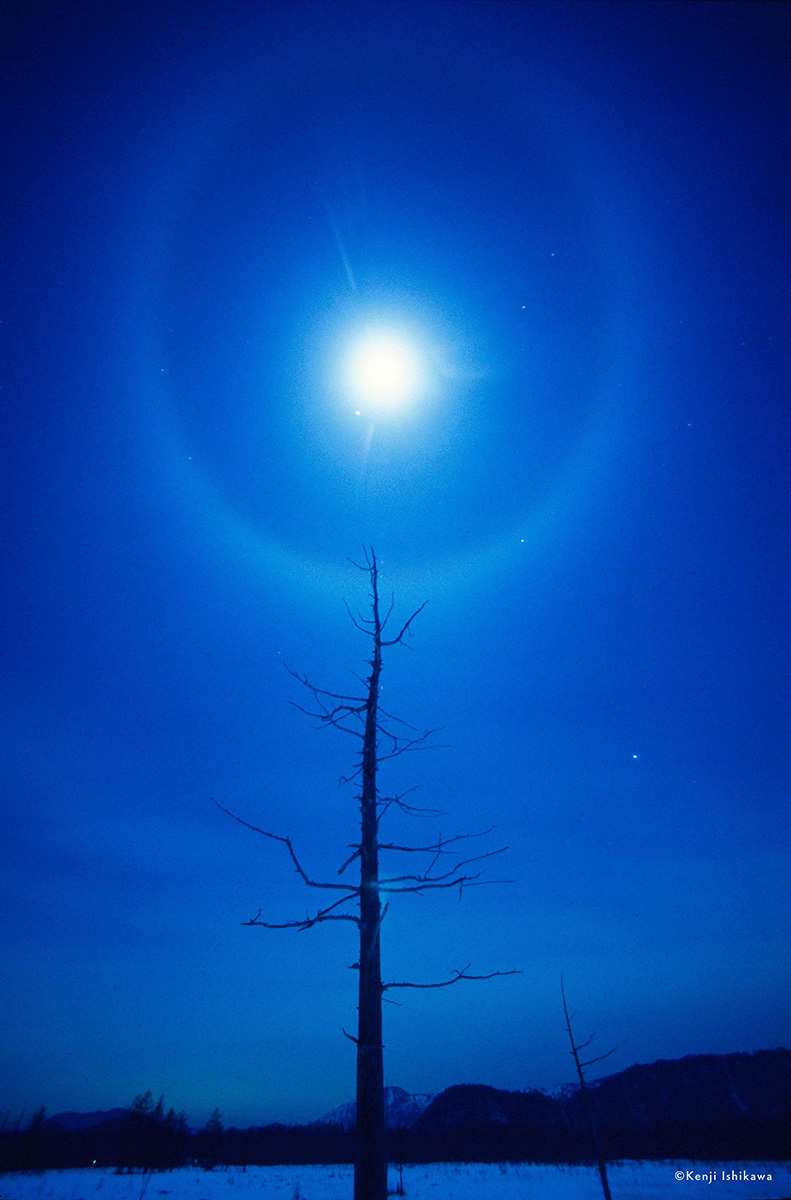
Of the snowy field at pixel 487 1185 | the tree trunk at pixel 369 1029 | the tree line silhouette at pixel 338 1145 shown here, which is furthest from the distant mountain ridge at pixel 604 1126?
the tree trunk at pixel 369 1029

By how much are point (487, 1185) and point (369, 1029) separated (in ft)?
160

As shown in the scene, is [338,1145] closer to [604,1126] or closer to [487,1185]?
[604,1126]

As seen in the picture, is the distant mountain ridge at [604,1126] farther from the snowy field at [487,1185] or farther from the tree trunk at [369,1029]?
the tree trunk at [369,1029]

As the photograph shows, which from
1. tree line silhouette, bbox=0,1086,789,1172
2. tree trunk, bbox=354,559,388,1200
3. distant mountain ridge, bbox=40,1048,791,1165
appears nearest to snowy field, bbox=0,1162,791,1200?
distant mountain ridge, bbox=40,1048,791,1165

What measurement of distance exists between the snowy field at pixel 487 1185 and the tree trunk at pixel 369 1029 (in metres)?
37.7

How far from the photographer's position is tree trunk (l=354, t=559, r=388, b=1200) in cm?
330

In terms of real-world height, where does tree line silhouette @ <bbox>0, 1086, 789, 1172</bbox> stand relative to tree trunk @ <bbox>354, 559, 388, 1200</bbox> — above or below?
below

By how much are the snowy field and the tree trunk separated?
37.7 meters

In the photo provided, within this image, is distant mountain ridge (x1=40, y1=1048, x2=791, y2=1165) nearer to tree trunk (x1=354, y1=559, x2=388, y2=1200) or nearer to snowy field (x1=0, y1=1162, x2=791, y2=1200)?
snowy field (x1=0, y1=1162, x2=791, y2=1200)

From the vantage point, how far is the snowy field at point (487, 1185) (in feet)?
94.8

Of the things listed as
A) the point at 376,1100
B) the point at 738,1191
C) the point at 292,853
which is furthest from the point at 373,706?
the point at 738,1191

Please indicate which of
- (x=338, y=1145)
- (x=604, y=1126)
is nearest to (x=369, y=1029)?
(x=338, y=1145)

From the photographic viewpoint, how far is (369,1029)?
3.75 m

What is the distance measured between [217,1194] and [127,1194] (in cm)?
594
